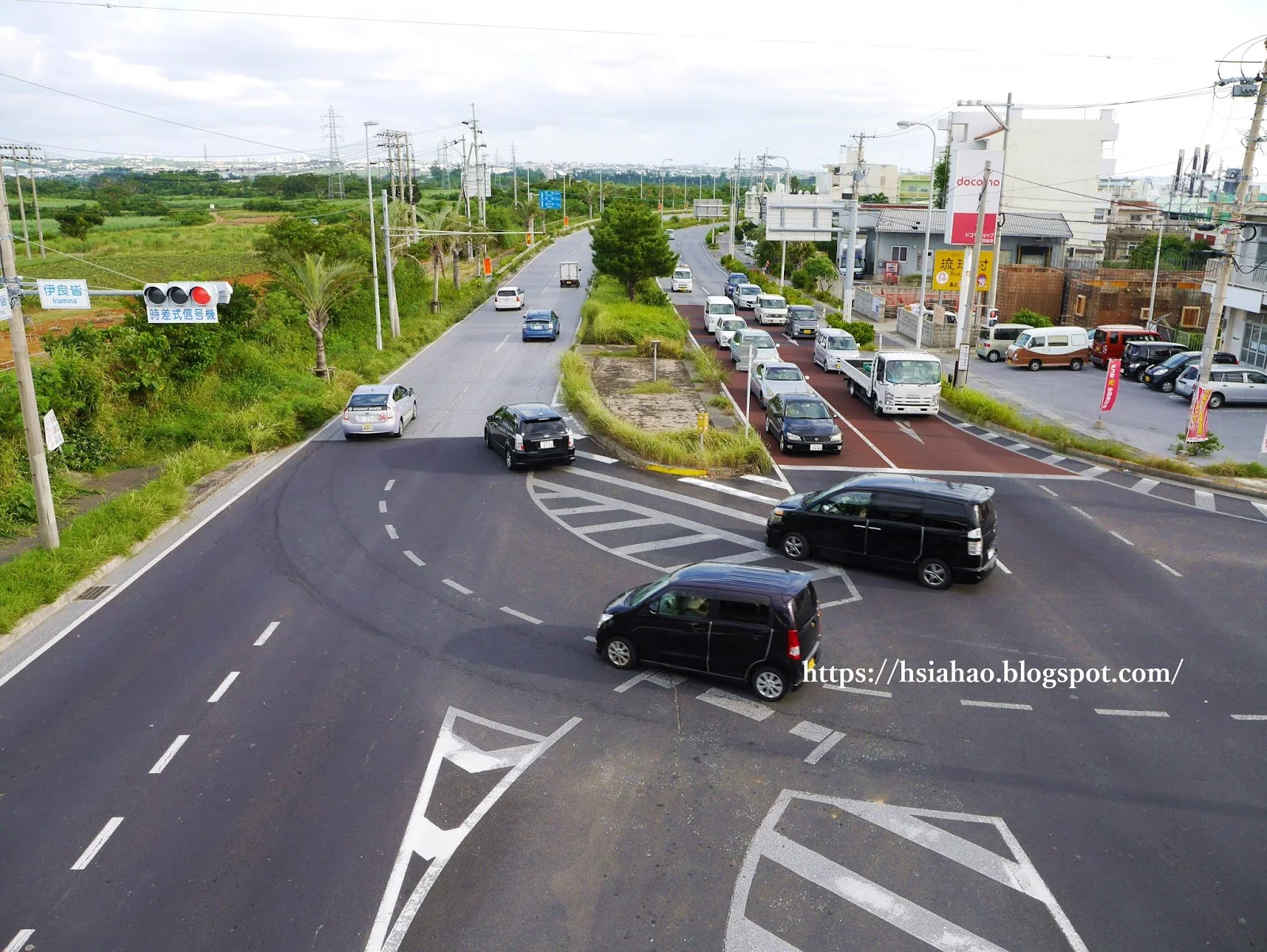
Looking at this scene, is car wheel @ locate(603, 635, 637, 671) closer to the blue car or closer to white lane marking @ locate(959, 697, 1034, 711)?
white lane marking @ locate(959, 697, 1034, 711)

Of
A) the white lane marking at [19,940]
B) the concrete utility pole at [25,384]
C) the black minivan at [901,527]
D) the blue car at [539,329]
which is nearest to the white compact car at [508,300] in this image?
the blue car at [539,329]

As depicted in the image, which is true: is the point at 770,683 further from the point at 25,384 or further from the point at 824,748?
the point at 25,384

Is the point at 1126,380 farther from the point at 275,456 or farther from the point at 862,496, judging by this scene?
the point at 275,456

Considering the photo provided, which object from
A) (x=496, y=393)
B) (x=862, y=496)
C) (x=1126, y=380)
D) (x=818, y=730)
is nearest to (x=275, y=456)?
(x=496, y=393)

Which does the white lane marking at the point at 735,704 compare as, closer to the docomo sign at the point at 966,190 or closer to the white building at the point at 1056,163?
the docomo sign at the point at 966,190

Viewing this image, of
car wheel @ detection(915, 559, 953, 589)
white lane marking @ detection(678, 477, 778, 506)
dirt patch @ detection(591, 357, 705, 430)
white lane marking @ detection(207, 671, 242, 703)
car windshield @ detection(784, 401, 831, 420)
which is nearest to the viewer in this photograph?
white lane marking @ detection(207, 671, 242, 703)

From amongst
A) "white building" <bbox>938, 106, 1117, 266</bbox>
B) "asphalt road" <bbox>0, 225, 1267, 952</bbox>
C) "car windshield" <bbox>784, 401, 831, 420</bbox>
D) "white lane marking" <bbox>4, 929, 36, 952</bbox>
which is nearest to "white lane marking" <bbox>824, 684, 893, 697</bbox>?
"asphalt road" <bbox>0, 225, 1267, 952</bbox>
